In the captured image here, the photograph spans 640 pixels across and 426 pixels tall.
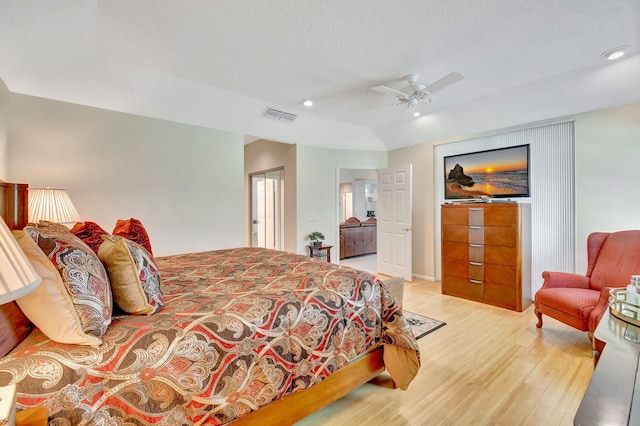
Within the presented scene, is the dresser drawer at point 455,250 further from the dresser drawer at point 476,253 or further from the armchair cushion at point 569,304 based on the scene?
the armchair cushion at point 569,304

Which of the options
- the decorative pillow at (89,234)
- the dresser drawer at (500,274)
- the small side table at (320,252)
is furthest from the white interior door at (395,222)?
the decorative pillow at (89,234)

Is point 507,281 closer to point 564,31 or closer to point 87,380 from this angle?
point 564,31

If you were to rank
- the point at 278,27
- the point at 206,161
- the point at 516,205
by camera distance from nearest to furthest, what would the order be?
the point at 278,27 < the point at 516,205 < the point at 206,161

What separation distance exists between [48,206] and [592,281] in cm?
509

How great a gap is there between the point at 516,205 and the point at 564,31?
184 centimetres

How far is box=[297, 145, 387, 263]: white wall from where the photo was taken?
16.2 feet

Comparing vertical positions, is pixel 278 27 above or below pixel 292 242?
above

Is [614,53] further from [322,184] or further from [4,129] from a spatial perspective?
[4,129]

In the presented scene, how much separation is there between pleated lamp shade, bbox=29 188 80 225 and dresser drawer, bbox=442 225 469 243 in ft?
14.4

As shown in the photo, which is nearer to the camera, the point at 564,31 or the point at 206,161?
the point at 564,31

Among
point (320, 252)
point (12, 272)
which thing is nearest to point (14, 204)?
point (12, 272)

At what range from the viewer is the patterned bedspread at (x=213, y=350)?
0.96 m

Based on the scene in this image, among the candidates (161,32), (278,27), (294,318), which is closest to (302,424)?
(294,318)

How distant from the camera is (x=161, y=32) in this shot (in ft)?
7.34
